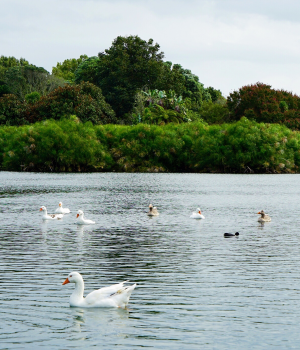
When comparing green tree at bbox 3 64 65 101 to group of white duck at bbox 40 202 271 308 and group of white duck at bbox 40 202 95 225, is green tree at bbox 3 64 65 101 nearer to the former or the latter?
Answer: group of white duck at bbox 40 202 95 225

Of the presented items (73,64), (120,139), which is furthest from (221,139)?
(73,64)

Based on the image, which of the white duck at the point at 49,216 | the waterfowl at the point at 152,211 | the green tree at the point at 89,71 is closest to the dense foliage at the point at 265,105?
the green tree at the point at 89,71

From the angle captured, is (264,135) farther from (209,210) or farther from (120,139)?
(209,210)

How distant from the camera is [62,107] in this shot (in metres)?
112

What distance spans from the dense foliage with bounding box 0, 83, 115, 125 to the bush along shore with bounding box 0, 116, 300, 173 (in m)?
6.51

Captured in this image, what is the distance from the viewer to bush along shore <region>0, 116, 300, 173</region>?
97875mm

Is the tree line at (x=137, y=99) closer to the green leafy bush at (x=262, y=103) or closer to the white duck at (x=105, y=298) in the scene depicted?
the green leafy bush at (x=262, y=103)

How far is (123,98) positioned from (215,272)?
348 ft

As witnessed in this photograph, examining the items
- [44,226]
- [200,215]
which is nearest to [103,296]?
[44,226]

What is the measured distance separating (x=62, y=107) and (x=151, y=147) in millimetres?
19846

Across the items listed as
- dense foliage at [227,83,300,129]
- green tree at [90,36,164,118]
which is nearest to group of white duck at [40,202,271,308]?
dense foliage at [227,83,300,129]

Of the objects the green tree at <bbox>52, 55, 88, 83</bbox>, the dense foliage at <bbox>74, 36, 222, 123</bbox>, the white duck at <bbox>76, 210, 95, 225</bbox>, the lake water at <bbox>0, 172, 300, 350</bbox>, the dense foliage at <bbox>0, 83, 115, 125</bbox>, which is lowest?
the lake water at <bbox>0, 172, 300, 350</bbox>

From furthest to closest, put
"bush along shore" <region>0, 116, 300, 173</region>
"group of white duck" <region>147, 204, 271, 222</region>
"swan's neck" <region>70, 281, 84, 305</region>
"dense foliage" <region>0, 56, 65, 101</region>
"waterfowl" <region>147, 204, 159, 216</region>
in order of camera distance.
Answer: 1. "dense foliage" <region>0, 56, 65, 101</region>
2. "bush along shore" <region>0, 116, 300, 173</region>
3. "waterfowl" <region>147, 204, 159, 216</region>
4. "group of white duck" <region>147, 204, 271, 222</region>
5. "swan's neck" <region>70, 281, 84, 305</region>

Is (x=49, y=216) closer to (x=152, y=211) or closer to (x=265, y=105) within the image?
(x=152, y=211)
